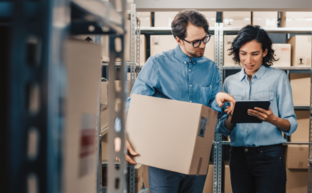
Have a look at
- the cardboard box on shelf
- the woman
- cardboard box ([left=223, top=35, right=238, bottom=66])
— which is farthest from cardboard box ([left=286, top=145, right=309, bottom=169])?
the cardboard box on shelf

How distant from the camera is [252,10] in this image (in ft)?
9.05

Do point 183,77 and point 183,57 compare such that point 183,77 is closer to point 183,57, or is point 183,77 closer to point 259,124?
point 183,57

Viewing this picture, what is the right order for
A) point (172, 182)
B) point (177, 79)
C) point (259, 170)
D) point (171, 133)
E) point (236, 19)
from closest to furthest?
1. point (171, 133)
2. point (172, 182)
3. point (177, 79)
4. point (259, 170)
5. point (236, 19)

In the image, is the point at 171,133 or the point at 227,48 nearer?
the point at 171,133

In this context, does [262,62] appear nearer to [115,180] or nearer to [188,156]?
[188,156]

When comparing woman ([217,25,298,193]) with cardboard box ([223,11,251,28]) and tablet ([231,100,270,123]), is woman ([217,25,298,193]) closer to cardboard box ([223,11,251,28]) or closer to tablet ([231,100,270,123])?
tablet ([231,100,270,123])

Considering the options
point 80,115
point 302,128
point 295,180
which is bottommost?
point 295,180

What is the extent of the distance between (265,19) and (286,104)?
1556mm

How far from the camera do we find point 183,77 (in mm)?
1311

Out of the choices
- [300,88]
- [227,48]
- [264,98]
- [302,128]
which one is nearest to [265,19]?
[227,48]

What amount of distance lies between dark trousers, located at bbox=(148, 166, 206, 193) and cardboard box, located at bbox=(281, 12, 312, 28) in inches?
88.6

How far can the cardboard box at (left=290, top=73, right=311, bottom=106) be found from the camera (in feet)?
8.66

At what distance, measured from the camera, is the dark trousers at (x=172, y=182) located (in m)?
1.20

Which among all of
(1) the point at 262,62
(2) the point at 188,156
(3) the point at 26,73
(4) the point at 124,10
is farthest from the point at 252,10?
(3) the point at 26,73
